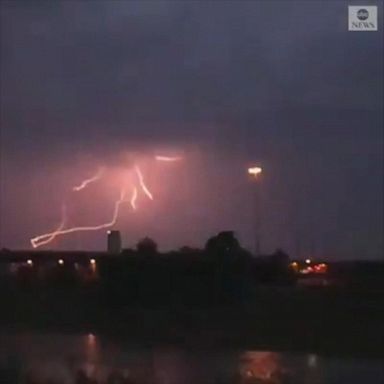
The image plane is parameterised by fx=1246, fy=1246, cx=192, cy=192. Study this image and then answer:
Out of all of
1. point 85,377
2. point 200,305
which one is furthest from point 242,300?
point 85,377

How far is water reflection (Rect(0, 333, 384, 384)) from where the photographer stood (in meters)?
19.6

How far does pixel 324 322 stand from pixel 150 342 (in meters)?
6.05

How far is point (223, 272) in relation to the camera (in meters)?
38.2

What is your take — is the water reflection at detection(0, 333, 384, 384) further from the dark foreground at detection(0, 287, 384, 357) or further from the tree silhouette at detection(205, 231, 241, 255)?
the tree silhouette at detection(205, 231, 241, 255)

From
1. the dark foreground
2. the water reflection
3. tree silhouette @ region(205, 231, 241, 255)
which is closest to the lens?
the water reflection

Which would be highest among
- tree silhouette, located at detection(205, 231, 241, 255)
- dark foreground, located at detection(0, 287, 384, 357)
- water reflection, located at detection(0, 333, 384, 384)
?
tree silhouette, located at detection(205, 231, 241, 255)

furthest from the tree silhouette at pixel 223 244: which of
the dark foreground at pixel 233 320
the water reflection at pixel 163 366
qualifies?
the water reflection at pixel 163 366

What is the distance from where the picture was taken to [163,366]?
869 inches

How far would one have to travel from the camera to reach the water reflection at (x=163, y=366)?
19.6 metres

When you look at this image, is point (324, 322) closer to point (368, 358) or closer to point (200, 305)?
point (200, 305)

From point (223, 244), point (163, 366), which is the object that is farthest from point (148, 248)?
point (163, 366)

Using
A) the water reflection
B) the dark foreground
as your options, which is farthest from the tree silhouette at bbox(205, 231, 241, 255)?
the water reflection

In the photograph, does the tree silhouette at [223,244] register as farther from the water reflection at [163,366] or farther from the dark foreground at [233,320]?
the water reflection at [163,366]

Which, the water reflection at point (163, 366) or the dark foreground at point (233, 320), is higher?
the water reflection at point (163, 366)
